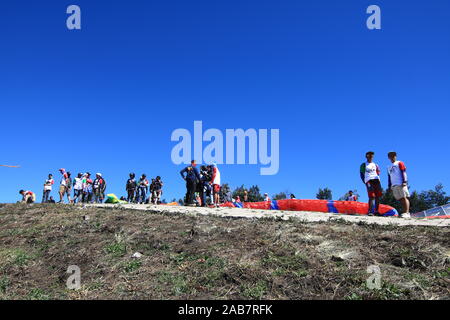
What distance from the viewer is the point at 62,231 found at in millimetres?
9680

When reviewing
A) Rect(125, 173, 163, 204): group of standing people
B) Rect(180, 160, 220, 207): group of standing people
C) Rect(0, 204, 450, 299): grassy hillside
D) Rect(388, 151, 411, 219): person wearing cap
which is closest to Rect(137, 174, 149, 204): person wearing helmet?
Rect(125, 173, 163, 204): group of standing people

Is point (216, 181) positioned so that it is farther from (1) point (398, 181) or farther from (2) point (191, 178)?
(1) point (398, 181)

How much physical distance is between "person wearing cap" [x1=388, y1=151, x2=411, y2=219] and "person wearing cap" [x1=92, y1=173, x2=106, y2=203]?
49.0 ft

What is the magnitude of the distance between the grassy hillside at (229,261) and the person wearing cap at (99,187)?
32.3 feet

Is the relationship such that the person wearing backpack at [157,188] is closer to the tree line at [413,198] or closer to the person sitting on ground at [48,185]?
the person sitting on ground at [48,185]

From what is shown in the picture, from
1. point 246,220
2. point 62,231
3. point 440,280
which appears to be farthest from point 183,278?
point 62,231

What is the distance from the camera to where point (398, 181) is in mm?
9969

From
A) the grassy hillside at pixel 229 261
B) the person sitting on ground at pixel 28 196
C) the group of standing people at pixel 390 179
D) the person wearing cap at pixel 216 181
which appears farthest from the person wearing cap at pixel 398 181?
the person sitting on ground at pixel 28 196

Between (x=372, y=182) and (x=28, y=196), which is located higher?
(x=372, y=182)

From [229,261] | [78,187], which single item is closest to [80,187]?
[78,187]

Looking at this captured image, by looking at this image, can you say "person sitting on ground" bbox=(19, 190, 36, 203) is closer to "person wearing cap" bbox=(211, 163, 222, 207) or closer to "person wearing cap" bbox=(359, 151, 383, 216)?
"person wearing cap" bbox=(211, 163, 222, 207)

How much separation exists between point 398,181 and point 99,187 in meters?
15.3

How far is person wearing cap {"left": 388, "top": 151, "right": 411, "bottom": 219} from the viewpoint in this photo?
32.0 ft
